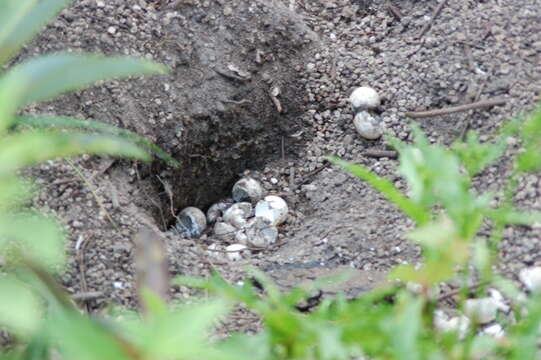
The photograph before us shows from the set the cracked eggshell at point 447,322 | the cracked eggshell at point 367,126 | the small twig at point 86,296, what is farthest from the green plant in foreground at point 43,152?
the cracked eggshell at point 367,126

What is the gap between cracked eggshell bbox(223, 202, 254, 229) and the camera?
85.7 inches

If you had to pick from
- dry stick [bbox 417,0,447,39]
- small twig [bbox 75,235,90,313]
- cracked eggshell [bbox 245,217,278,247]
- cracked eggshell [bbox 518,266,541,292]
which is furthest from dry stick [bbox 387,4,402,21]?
small twig [bbox 75,235,90,313]

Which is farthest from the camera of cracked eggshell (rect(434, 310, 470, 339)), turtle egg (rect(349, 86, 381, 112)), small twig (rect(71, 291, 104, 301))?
turtle egg (rect(349, 86, 381, 112))

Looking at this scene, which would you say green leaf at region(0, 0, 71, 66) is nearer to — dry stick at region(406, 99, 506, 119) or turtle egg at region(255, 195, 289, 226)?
turtle egg at region(255, 195, 289, 226)

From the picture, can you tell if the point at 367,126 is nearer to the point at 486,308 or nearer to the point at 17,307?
the point at 486,308

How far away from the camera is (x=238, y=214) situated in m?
2.19

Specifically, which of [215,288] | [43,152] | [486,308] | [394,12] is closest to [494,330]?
[486,308]

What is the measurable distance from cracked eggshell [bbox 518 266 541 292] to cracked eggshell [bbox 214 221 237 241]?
2.77 feet

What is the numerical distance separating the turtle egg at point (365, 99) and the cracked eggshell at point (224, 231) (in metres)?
0.51

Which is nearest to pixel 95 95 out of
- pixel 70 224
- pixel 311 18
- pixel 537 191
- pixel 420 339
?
pixel 70 224

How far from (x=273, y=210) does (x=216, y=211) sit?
0.21 meters

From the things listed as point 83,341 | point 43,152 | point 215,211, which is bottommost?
point 215,211

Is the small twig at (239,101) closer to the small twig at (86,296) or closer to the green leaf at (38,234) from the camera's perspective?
the small twig at (86,296)

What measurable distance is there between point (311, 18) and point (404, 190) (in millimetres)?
817
